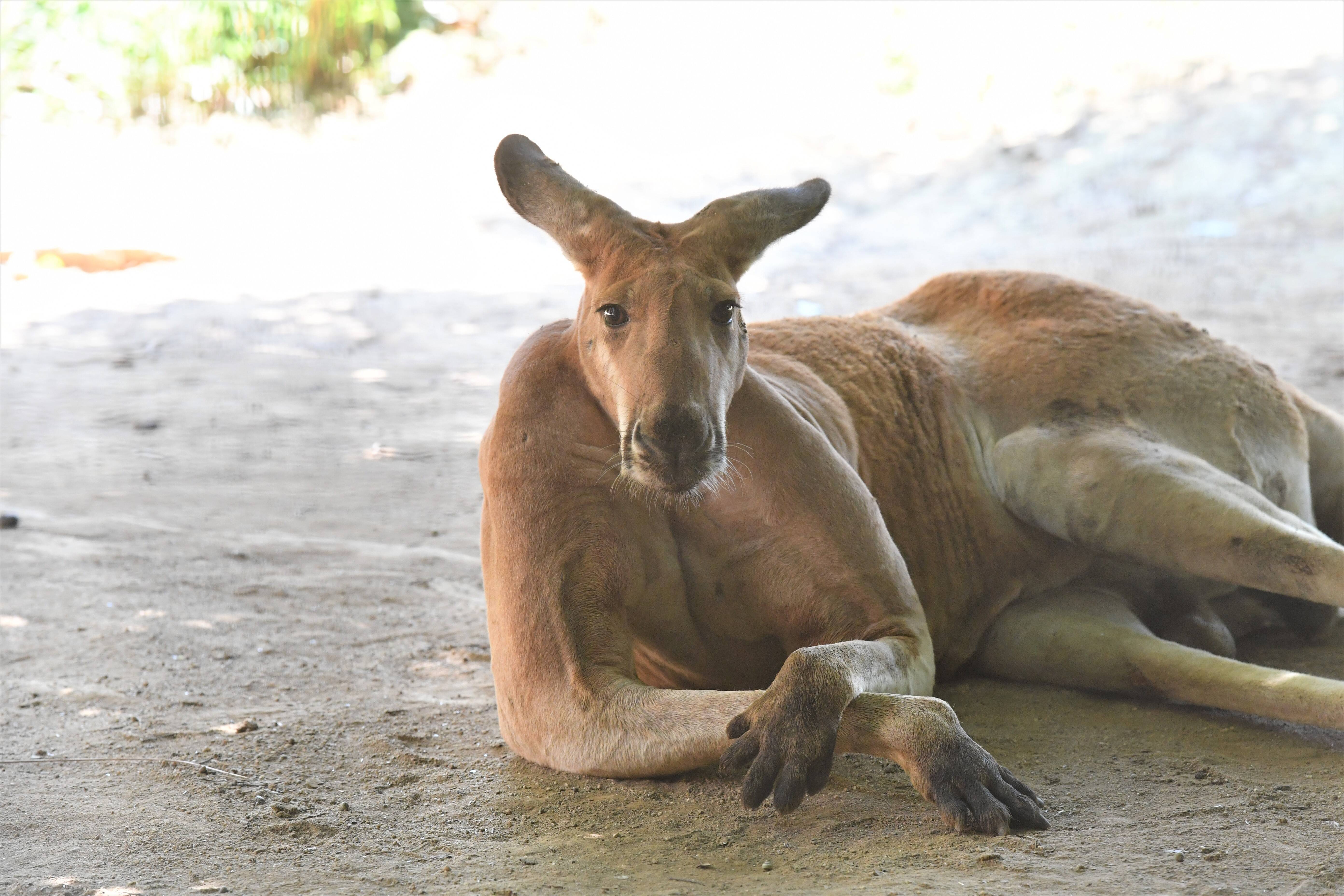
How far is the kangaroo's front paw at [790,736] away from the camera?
101 inches

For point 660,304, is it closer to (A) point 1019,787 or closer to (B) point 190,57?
(A) point 1019,787

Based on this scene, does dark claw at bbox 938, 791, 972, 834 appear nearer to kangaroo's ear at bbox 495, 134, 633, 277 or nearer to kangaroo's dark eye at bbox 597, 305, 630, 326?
kangaroo's dark eye at bbox 597, 305, 630, 326

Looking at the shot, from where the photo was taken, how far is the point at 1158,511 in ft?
12.6

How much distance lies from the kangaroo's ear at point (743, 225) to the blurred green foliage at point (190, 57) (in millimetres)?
10173

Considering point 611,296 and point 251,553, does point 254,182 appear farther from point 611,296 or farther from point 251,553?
point 611,296

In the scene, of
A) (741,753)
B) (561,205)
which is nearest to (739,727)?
(741,753)

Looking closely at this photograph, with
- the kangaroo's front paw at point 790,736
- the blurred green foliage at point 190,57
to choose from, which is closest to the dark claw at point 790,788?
the kangaroo's front paw at point 790,736

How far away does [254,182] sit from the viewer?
37.9 ft

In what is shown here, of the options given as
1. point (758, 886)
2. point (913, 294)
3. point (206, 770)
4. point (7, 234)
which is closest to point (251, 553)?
point (206, 770)

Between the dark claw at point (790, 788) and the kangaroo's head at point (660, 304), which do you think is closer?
the dark claw at point (790, 788)

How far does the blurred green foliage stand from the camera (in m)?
11.8

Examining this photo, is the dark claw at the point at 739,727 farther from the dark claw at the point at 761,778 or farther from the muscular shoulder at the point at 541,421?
the muscular shoulder at the point at 541,421

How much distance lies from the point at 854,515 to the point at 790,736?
807 millimetres

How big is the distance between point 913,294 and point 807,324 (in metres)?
0.65
